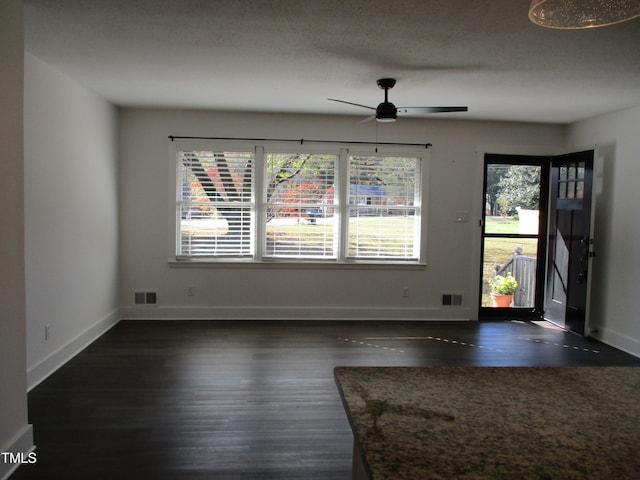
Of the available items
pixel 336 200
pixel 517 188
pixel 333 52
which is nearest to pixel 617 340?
pixel 517 188

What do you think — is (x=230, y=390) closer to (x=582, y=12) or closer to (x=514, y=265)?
(x=582, y=12)

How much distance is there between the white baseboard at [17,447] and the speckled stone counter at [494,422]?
6.55 feet

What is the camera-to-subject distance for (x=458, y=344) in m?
4.80

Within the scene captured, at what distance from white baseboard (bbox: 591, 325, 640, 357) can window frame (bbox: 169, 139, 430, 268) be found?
2.06 metres

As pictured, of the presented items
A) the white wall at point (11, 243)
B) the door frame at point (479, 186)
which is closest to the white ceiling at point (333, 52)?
the white wall at point (11, 243)

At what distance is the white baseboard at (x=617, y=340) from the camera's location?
4.57 m

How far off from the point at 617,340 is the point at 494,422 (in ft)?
15.2

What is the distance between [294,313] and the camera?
5668 millimetres

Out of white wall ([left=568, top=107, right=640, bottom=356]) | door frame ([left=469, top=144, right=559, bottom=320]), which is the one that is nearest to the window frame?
door frame ([left=469, top=144, right=559, bottom=320])

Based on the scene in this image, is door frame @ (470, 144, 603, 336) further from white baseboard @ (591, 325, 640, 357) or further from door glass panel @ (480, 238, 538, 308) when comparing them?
white baseboard @ (591, 325, 640, 357)

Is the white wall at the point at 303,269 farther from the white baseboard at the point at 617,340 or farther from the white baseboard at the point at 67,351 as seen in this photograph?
the white baseboard at the point at 617,340

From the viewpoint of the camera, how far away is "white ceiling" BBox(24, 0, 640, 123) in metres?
2.61

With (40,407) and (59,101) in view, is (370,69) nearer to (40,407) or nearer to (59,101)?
(59,101)

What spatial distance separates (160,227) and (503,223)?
14.2ft
